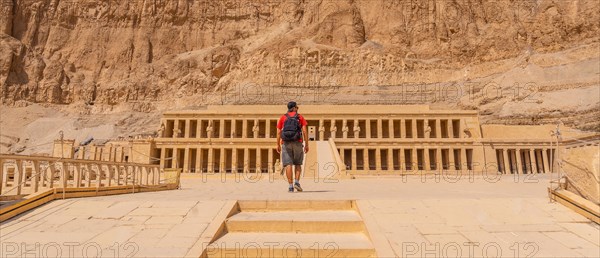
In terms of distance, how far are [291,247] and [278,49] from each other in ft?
205

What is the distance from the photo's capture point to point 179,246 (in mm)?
5086

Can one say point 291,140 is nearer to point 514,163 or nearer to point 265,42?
point 514,163

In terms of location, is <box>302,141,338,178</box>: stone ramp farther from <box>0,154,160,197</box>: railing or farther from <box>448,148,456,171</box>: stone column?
<box>448,148,456,171</box>: stone column

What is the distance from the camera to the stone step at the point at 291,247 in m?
5.04

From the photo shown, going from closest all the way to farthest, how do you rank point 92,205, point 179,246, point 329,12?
point 179,246
point 92,205
point 329,12

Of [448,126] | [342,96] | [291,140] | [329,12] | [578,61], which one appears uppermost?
[329,12]

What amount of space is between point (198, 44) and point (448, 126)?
49.5 meters

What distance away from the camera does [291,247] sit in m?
5.15

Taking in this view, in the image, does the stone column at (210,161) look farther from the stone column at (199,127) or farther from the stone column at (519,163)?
the stone column at (519,163)

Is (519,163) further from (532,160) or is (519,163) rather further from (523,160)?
(523,160)

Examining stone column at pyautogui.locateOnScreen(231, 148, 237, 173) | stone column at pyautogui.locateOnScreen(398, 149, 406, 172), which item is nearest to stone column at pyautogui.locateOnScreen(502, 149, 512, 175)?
stone column at pyautogui.locateOnScreen(398, 149, 406, 172)

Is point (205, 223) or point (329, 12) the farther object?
point (329, 12)

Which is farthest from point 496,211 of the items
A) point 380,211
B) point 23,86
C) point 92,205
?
point 23,86

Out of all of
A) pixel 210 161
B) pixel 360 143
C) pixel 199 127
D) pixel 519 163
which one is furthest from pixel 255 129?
pixel 519 163
